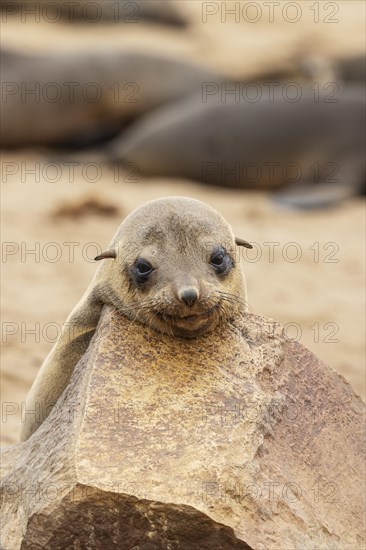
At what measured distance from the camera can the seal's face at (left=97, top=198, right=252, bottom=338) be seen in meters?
3.75

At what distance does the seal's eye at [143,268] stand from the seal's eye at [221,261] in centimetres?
23

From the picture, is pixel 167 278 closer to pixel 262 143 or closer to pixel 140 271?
pixel 140 271

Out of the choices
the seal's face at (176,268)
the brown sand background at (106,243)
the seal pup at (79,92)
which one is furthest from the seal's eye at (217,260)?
the seal pup at (79,92)

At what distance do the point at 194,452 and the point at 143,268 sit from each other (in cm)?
80

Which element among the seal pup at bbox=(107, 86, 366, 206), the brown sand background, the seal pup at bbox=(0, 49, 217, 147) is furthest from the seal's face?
the seal pup at bbox=(0, 49, 217, 147)

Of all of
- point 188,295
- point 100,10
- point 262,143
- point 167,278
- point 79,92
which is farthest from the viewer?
point 100,10

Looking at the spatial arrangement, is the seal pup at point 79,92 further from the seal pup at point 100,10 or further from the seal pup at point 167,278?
the seal pup at point 167,278

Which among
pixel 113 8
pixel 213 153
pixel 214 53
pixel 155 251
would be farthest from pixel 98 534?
pixel 113 8

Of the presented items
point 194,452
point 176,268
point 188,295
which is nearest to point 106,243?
point 176,268

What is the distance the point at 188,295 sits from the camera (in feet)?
11.8

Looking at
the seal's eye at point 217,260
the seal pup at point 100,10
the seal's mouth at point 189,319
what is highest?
the seal pup at point 100,10

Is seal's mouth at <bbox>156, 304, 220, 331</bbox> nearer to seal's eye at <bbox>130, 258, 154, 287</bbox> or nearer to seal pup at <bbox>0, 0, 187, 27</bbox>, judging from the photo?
seal's eye at <bbox>130, 258, 154, 287</bbox>

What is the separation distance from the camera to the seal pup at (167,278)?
376 centimetres

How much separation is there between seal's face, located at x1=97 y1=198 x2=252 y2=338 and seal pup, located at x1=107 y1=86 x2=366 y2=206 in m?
7.66
